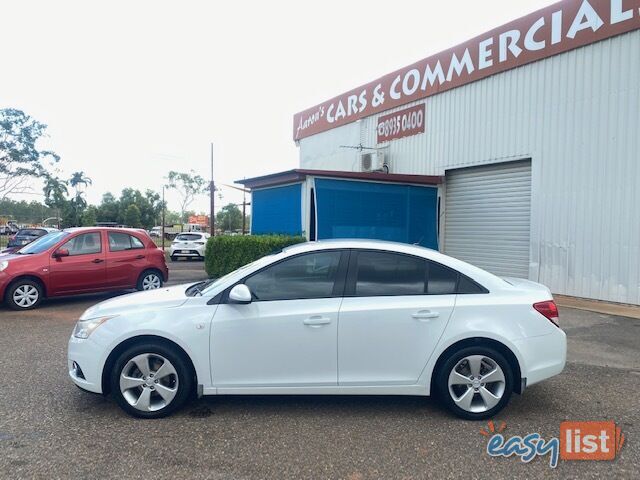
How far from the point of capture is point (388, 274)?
4.13m

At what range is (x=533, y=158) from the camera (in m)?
11.8

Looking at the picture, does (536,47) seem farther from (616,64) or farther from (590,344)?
(590,344)

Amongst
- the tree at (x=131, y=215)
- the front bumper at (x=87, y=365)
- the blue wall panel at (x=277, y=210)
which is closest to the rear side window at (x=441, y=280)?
the front bumper at (x=87, y=365)

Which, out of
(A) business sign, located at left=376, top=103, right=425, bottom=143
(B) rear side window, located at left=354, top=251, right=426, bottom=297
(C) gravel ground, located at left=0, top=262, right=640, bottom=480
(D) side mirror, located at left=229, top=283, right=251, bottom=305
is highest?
(A) business sign, located at left=376, top=103, right=425, bottom=143

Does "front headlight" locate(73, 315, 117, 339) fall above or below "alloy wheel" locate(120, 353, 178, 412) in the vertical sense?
above

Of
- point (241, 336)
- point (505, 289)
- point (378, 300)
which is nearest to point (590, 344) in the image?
point (505, 289)

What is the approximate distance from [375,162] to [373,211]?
471cm

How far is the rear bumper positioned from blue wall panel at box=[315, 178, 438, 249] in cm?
860

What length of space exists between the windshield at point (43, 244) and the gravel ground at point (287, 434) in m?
4.39

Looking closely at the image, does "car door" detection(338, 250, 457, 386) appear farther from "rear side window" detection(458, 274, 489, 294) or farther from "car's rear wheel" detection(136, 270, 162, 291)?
"car's rear wheel" detection(136, 270, 162, 291)

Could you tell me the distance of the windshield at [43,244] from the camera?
8.98 m

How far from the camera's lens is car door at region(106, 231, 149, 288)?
9555 millimetres

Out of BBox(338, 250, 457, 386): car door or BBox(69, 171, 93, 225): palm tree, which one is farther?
BBox(69, 171, 93, 225): palm tree

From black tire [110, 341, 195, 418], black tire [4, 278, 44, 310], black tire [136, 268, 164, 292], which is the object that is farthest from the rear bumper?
black tire [4, 278, 44, 310]
